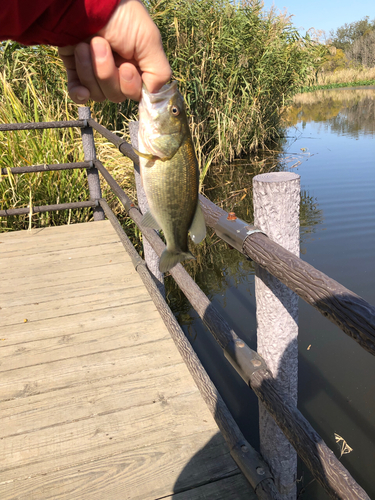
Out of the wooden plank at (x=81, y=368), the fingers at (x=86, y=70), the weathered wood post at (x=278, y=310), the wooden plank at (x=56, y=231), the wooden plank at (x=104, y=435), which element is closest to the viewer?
the fingers at (x=86, y=70)

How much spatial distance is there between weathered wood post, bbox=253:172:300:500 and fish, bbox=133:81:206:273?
67 cm

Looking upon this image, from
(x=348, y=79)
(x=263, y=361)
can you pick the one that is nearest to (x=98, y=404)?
(x=263, y=361)

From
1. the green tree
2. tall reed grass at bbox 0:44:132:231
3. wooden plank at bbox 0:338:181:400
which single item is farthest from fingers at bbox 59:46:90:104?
the green tree

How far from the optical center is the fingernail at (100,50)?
69 cm

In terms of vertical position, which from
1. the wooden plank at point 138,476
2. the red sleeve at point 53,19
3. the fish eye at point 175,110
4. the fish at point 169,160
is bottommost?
the wooden plank at point 138,476

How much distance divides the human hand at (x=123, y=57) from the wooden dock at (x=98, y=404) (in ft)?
4.61

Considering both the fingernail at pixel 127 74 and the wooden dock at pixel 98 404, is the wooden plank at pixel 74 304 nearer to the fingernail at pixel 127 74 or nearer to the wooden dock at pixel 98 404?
the wooden dock at pixel 98 404

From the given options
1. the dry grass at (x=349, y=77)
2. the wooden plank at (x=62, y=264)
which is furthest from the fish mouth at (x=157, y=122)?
the dry grass at (x=349, y=77)

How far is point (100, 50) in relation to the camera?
0.70m

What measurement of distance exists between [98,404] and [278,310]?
97cm

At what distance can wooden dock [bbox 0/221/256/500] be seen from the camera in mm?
1584

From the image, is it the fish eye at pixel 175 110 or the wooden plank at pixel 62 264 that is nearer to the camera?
the fish eye at pixel 175 110

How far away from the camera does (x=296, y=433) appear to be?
4.12 ft

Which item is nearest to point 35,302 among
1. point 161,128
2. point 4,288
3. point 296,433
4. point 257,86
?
point 4,288
